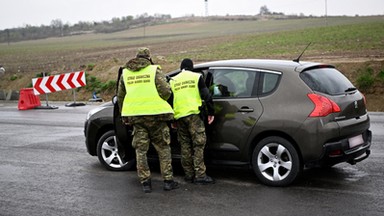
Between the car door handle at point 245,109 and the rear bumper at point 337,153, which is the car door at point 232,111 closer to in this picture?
the car door handle at point 245,109

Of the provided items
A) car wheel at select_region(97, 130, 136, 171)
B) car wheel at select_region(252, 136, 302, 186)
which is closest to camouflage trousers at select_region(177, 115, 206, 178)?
car wheel at select_region(252, 136, 302, 186)

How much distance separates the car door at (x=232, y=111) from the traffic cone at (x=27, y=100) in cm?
1304

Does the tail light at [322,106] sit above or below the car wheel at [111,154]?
above

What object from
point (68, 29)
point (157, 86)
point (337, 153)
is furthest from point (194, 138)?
point (68, 29)

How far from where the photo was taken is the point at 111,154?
839 cm

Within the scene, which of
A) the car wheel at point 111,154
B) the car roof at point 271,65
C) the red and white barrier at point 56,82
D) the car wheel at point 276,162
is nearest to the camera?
the car wheel at point 276,162

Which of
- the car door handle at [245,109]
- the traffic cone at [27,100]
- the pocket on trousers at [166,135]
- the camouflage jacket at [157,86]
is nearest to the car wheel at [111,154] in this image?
the pocket on trousers at [166,135]

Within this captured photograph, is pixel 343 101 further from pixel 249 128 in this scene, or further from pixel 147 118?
pixel 147 118

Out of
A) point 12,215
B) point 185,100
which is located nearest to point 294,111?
point 185,100

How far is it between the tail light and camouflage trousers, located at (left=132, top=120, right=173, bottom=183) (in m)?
1.84

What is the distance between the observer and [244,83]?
7.31 metres

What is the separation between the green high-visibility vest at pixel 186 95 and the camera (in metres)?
7.07

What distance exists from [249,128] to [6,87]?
943 inches

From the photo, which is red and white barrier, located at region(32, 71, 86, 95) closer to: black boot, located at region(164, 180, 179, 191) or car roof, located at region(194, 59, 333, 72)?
car roof, located at region(194, 59, 333, 72)
